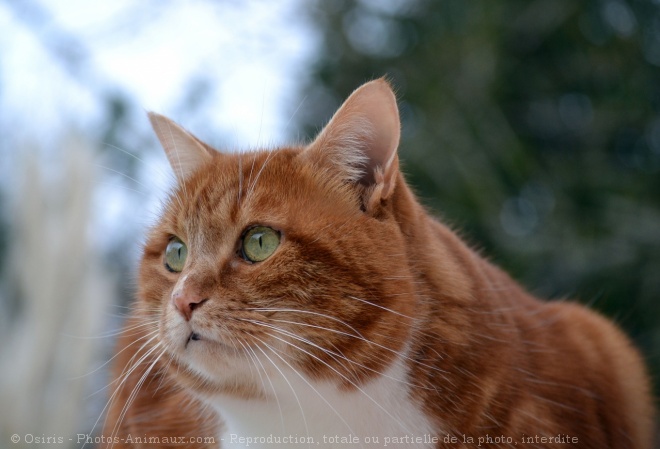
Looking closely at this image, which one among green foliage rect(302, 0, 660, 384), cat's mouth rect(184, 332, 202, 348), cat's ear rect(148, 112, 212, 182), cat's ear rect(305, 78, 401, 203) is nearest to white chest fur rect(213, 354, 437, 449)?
cat's mouth rect(184, 332, 202, 348)

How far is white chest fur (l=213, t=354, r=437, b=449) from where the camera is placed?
0.95 metres

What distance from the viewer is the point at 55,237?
1135mm

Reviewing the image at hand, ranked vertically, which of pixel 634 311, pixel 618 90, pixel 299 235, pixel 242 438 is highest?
pixel 618 90

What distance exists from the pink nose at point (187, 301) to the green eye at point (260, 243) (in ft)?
0.30

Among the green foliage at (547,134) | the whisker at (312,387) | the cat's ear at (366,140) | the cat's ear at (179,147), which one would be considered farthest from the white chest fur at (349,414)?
A: the green foliage at (547,134)

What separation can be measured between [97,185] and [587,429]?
863mm

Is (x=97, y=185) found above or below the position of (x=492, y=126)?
below

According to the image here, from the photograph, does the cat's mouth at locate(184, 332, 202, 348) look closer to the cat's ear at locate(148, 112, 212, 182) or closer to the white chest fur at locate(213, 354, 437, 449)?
the white chest fur at locate(213, 354, 437, 449)

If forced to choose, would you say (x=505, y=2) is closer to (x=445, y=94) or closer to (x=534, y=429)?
(x=445, y=94)

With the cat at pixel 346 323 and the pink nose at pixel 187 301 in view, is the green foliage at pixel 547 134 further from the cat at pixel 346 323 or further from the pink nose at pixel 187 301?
the pink nose at pixel 187 301

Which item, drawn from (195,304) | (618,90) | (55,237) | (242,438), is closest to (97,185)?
(55,237)

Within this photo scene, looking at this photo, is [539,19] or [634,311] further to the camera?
[539,19]

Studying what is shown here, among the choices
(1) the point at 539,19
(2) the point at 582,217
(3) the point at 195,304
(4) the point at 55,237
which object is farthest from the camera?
(1) the point at 539,19

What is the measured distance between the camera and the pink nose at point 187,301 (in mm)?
947
